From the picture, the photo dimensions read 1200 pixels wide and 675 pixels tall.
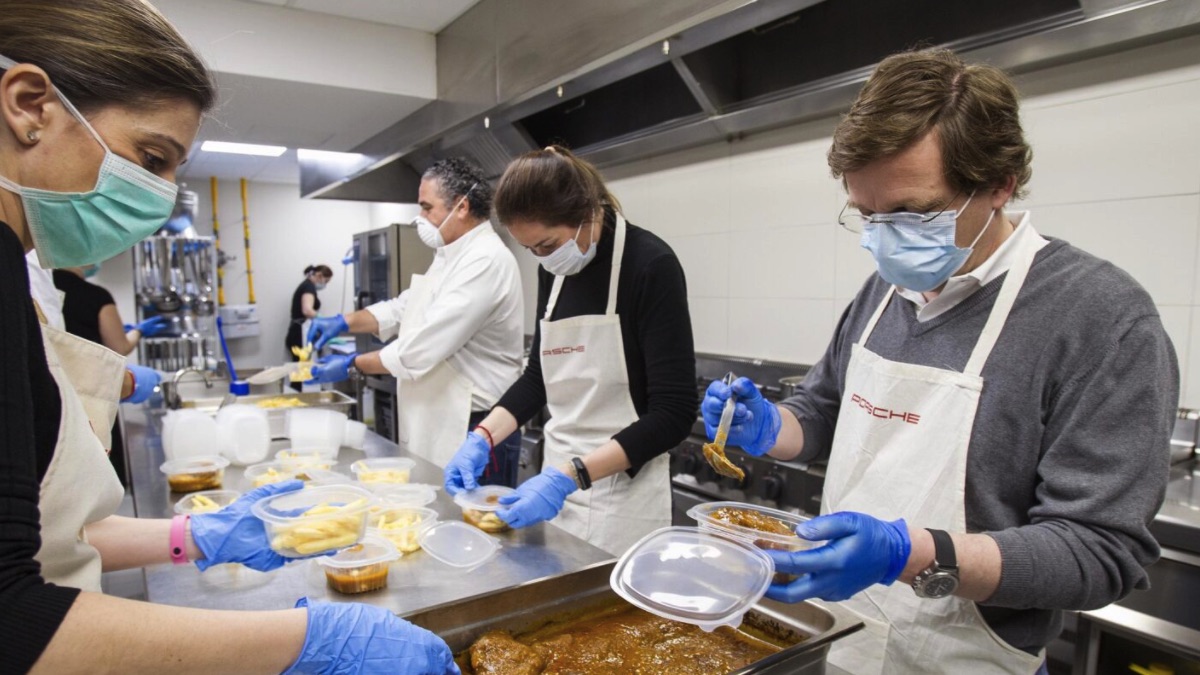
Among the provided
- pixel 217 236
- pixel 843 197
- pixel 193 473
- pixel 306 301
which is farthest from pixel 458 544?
pixel 217 236

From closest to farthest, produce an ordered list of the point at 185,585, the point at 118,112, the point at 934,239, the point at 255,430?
the point at 118,112, the point at 934,239, the point at 185,585, the point at 255,430

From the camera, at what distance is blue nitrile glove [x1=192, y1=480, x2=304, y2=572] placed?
4.05 ft

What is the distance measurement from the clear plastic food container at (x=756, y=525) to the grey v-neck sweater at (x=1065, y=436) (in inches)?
11.5

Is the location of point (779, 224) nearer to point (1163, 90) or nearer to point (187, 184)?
point (1163, 90)

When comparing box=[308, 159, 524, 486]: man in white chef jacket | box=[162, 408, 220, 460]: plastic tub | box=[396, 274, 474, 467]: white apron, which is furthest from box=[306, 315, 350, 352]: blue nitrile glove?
box=[162, 408, 220, 460]: plastic tub

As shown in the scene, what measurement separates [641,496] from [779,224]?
181 cm

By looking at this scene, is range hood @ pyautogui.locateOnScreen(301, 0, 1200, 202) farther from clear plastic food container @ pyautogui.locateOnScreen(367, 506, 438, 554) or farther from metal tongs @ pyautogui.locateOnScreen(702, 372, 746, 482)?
clear plastic food container @ pyautogui.locateOnScreen(367, 506, 438, 554)

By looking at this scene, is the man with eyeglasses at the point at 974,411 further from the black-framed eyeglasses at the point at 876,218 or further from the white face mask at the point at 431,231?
the white face mask at the point at 431,231

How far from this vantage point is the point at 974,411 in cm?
114

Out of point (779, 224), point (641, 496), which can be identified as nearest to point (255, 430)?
point (641, 496)

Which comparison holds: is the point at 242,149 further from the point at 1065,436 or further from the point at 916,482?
the point at 1065,436

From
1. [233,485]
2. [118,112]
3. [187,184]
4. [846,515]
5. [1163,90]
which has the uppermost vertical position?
[187,184]

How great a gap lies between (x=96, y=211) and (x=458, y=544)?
947 mm

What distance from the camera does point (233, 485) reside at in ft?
6.93
